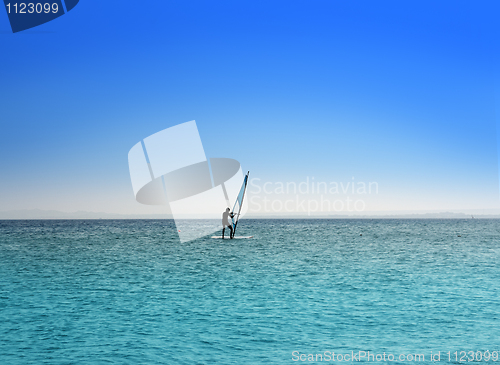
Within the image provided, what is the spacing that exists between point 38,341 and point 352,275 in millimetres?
18785

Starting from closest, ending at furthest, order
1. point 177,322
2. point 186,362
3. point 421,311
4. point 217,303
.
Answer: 1. point 186,362
2. point 177,322
3. point 421,311
4. point 217,303

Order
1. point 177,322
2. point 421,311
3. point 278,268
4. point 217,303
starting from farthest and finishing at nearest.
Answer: point 278,268 < point 217,303 < point 421,311 < point 177,322

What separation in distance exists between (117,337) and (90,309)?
4458 millimetres

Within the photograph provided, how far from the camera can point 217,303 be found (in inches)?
739

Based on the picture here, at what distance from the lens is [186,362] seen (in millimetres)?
11609

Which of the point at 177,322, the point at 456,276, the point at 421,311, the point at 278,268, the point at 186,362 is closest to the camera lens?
the point at 186,362

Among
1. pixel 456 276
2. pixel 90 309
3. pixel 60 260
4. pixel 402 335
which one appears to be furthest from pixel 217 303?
pixel 60 260

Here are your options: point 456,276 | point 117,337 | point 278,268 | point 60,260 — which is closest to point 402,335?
point 117,337

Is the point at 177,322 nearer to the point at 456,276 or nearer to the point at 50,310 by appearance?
the point at 50,310

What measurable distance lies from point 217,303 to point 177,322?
3392 millimetres

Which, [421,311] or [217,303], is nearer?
[421,311]

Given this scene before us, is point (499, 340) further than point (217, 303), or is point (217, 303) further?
point (217, 303)

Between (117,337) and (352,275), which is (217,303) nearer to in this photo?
(117,337)

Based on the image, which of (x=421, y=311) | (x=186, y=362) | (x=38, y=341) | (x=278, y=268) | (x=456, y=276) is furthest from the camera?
(x=278, y=268)
